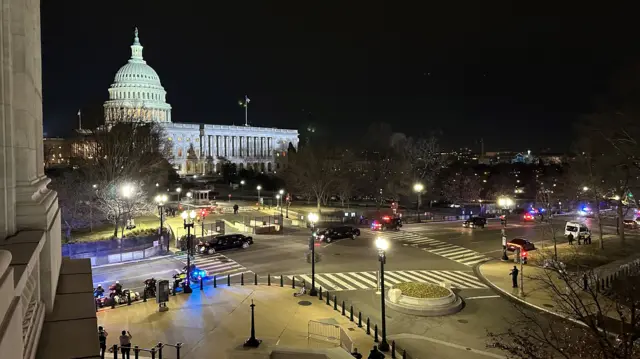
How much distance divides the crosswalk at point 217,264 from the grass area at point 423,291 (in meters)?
10.5

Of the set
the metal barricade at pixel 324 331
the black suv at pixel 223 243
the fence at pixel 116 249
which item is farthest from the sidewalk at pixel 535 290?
the fence at pixel 116 249

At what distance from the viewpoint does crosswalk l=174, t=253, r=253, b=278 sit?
2780 cm

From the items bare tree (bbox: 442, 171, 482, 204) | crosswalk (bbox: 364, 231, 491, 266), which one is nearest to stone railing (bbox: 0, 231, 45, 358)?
crosswalk (bbox: 364, 231, 491, 266)

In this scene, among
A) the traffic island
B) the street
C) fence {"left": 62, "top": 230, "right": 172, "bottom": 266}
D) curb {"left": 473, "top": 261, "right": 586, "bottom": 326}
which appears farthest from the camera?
fence {"left": 62, "top": 230, "right": 172, "bottom": 266}

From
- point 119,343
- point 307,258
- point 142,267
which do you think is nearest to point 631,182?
point 307,258

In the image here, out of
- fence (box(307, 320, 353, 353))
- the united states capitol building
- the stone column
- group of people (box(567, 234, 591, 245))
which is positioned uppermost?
the united states capitol building

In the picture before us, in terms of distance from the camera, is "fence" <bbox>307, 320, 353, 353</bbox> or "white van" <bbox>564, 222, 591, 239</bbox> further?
"white van" <bbox>564, 222, 591, 239</bbox>

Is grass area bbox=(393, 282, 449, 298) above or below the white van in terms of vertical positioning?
below

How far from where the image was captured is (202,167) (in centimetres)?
13962

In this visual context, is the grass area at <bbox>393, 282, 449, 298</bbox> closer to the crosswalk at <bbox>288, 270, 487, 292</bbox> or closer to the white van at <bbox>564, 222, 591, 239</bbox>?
the crosswalk at <bbox>288, 270, 487, 292</bbox>

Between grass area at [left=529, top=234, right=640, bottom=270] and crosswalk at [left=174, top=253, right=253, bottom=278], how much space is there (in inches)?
732

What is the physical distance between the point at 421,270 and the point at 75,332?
83.7 feet

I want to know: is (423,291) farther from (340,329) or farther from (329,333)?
(329,333)

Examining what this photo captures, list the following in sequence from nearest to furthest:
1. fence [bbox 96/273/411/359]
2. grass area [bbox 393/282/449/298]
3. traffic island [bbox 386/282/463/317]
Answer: fence [bbox 96/273/411/359] → traffic island [bbox 386/282/463/317] → grass area [bbox 393/282/449/298]
